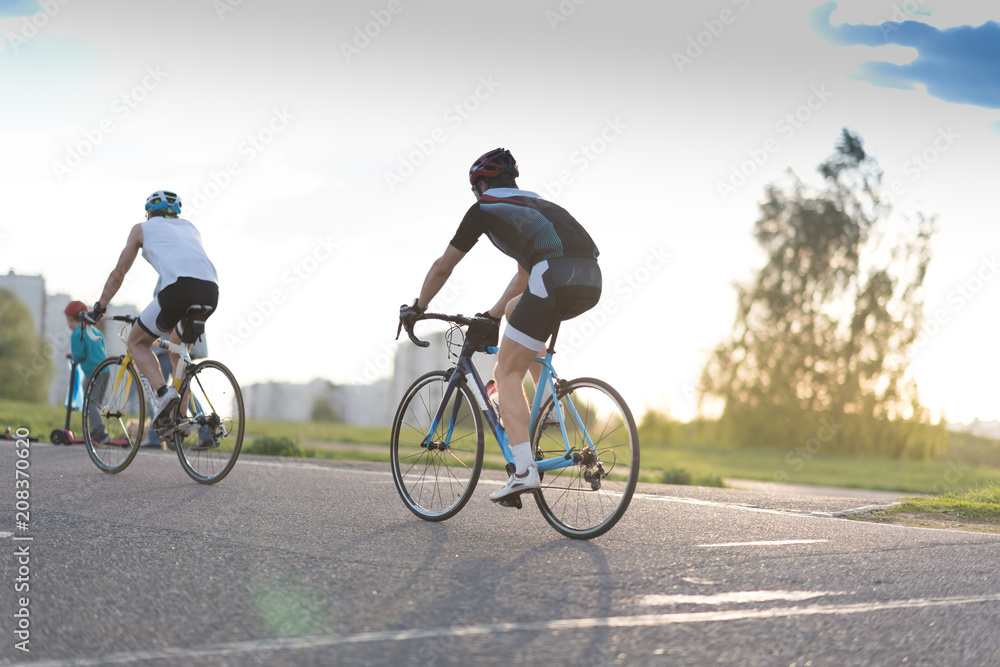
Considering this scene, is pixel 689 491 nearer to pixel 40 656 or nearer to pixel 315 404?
pixel 40 656

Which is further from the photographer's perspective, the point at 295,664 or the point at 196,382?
the point at 196,382

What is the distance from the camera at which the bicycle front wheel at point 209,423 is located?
6.63 m

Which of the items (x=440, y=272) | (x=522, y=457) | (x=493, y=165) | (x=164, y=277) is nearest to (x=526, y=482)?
(x=522, y=457)

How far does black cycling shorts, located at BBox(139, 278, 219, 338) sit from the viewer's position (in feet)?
22.0

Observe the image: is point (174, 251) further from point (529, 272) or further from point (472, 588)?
point (472, 588)

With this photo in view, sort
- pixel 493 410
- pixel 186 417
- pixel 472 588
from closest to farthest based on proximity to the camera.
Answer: pixel 472 588
pixel 493 410
pixel 186 417

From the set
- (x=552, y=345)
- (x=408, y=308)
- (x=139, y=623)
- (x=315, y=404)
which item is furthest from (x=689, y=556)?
(x=315, y=404)

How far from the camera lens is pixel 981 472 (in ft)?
112

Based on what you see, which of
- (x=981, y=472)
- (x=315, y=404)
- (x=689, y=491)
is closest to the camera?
(x=689, y=491)

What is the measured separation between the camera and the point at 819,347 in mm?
39375

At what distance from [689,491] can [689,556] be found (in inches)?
136

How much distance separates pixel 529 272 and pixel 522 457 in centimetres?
95

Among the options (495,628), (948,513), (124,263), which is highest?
(124,263)

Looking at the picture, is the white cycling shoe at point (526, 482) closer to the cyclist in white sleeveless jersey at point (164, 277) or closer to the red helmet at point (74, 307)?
the cyclist in white sleeveless jersey at point (164, 277)
